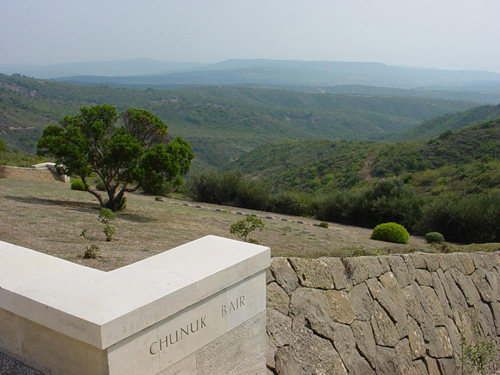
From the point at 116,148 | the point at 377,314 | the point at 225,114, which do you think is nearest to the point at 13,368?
the point at 377,314

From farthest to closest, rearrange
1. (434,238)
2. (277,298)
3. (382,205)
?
(382,205) < (434,238) < (277,298)

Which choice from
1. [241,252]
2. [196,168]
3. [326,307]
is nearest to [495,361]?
[326,307]

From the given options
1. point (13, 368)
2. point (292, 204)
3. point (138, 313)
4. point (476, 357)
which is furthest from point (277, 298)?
point (292, 204)

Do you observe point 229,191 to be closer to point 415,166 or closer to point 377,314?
point 415,166

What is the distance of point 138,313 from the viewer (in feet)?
10.0

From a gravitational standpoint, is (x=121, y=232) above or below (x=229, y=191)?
above

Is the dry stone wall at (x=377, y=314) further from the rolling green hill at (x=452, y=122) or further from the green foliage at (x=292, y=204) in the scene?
the rolling green hill at (x=452, y=122)

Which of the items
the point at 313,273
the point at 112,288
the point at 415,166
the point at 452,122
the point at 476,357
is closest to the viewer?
the point at 112,288

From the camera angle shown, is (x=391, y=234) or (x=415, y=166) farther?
(x=415, y=166)

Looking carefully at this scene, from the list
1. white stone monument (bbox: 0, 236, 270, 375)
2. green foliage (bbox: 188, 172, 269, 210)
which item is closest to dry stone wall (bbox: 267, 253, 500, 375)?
white stone monument (bbox: 0, 236, 270, 375)

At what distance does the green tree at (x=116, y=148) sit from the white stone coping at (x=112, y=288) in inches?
453

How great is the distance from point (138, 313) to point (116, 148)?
43.6 ft

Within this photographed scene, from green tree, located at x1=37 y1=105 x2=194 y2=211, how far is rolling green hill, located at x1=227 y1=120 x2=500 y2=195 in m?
18.2

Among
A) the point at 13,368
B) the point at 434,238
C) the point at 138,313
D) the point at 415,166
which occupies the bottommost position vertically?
the point at 415,166
